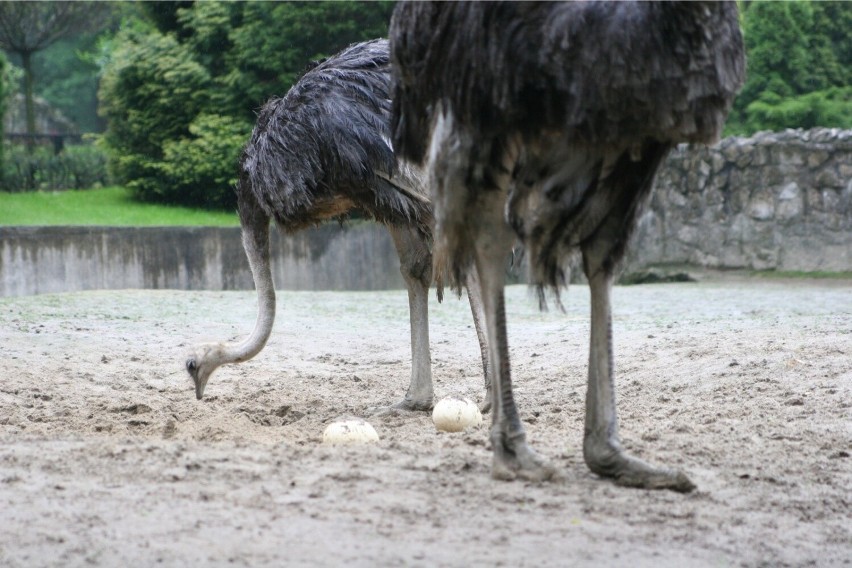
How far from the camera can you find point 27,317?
904cm

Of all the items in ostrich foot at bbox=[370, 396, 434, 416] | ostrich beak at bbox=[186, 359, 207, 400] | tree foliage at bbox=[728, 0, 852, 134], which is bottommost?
ostrich foot at bbox=[370, 396, 434, 416]

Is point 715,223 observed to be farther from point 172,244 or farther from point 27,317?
point 27,317

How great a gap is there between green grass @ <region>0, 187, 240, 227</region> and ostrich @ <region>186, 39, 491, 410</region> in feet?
31.3

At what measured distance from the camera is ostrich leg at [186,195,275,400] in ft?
19.3

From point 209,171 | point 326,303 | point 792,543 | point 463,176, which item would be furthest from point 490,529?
point 209,171

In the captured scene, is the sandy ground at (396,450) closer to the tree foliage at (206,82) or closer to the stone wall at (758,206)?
the stone wall at (758,206)

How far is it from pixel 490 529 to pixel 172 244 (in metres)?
11.0

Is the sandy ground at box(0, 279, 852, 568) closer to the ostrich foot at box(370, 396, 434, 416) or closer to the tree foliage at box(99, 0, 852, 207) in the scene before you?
the ostrich foot at box(370, 396, 434, 416)

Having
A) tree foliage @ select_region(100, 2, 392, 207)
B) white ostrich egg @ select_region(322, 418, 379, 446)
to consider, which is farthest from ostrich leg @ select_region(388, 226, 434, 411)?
tree foliage @ select_region(100, 2, 392, 207)

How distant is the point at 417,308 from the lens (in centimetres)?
628

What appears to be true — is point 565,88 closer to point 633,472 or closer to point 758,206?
point 633,472

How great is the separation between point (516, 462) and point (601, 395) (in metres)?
0.40

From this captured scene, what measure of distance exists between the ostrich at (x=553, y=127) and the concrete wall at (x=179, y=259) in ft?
26.5

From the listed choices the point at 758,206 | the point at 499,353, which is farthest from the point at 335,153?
the point at 758,206
